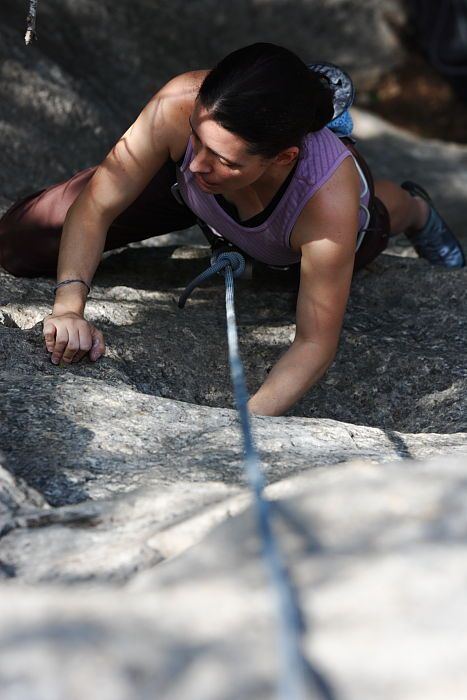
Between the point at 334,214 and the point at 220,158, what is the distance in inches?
12.0

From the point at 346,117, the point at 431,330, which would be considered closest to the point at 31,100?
the point at 346,117

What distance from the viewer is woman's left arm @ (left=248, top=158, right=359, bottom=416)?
6.37ft

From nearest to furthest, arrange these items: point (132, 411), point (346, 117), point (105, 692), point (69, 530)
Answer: point (105, 692)
point (69, 530)
point (132, 411)
point (346, 117)

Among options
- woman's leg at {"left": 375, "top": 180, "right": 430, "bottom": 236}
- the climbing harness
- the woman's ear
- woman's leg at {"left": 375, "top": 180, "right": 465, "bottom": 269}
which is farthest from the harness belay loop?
woman's leg at {"left": 375, "top": 180, "right": 465, "bottom": 269}

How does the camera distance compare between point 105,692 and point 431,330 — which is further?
point 431,330

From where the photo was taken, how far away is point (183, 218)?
2.52m

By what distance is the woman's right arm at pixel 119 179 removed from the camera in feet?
6.80

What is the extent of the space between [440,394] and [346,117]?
75 centimetres

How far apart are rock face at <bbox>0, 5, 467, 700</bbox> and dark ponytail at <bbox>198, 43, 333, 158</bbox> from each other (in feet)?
1.74

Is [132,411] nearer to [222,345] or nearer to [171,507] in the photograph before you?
[171,507]

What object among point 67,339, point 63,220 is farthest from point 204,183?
point 63,220

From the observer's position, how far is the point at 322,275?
1.96 m

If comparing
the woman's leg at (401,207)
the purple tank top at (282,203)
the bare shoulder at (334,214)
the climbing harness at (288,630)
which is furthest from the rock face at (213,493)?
the bare shoulder at (334,214)

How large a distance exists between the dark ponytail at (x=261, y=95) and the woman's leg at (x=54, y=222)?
Answer: 0.66 meters
